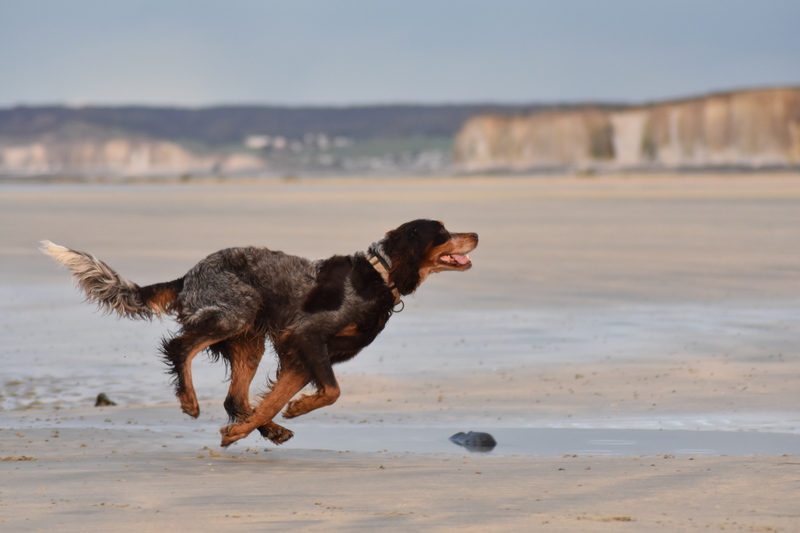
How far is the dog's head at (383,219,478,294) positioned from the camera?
311 inches

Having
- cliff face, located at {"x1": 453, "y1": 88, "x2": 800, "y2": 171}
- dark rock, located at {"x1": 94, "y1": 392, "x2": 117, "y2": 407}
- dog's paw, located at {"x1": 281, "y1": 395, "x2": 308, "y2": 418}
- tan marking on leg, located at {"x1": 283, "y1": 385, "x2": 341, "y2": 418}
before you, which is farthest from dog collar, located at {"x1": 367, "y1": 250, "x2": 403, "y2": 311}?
cliff face, located at {"x1": 453, "y1": 88, "x2": 800, "y2": 171}

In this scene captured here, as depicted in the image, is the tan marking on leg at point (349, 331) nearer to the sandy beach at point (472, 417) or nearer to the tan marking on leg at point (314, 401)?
the tan marking on leg at point (314, 401)

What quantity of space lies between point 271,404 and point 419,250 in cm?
134

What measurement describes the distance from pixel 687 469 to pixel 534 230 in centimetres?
2408

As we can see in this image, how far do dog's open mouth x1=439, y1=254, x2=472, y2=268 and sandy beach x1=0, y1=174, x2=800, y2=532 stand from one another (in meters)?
1.12

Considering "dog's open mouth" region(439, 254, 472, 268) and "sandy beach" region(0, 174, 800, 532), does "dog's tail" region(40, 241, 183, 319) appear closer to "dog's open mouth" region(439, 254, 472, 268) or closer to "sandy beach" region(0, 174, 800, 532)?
"sandy beach" region(0, 174, 800, 532)

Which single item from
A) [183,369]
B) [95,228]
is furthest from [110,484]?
[95,228]

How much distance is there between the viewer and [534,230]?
100.0ft

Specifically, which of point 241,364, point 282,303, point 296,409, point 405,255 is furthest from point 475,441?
point 241,364

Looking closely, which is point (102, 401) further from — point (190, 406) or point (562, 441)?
point (562, 441)

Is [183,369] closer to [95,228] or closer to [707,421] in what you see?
[707,421]

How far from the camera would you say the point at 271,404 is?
7.80 meters

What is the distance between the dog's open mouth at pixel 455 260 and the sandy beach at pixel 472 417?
1.12 meters

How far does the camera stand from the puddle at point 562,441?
7492mm
